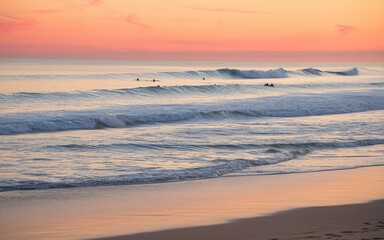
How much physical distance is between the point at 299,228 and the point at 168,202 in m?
2.64

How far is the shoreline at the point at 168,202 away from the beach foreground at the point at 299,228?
0.31 m

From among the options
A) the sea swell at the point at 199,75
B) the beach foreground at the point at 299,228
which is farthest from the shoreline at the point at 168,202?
the sea swell at the point at 199,75

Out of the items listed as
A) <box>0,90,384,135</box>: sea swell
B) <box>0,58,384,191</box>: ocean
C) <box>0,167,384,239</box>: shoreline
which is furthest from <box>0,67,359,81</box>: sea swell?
<box>0,167,384,239</box>: shoreline

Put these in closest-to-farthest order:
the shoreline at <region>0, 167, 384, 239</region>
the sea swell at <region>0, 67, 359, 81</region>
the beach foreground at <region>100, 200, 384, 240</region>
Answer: the beach foreground at <region>100, 200, 384, 240</region>
the shoreline at <region>0, 167, 384, 239</region>
the sea swell at <region>0, 67, 359, 81</region>

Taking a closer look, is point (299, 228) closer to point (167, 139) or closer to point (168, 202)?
point (168, 202)

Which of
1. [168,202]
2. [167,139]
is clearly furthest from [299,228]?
[167,139]

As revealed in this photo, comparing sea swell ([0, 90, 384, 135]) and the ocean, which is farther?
sea swell ([0, 90, 384, 135])

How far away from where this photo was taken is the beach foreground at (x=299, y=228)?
8133 millimetres

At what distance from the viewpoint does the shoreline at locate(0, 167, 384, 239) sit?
8.79 m

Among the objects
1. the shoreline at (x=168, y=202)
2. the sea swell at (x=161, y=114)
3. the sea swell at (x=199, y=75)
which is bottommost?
the sea swell at (x=161, y=114)

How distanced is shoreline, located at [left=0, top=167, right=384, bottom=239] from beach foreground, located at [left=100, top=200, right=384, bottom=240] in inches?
12.1

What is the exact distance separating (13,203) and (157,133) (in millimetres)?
11195

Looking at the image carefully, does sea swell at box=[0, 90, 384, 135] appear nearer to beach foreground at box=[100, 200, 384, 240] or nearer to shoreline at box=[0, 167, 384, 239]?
shoreline at box=[0, 167, 384, 239]

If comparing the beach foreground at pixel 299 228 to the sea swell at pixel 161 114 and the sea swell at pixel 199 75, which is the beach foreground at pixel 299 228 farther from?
the sea swell at pixel 199 75
